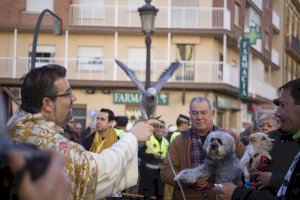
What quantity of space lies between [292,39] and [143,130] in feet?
174

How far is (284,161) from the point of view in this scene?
500 cm

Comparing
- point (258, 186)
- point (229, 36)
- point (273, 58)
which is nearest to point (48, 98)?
point (258, 186)

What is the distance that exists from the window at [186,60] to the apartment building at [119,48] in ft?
0.14

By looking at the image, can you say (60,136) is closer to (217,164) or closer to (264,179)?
(264,179)

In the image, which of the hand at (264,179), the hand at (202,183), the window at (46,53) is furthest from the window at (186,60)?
the hand at (264,179)

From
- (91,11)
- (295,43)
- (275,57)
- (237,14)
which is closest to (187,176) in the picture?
(91,11)

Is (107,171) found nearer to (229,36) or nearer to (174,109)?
(174,109)

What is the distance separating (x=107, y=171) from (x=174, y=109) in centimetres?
2946

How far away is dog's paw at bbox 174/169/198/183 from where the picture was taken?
5.91 metres

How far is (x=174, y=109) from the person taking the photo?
32.7 m

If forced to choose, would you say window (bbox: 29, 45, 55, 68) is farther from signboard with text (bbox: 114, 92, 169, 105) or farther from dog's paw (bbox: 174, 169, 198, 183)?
dog's paw (bbox: 174, 169, 198, 183)

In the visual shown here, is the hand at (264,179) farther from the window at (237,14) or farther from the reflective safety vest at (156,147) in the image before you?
the window at (237,14)

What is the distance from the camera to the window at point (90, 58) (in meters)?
33.2

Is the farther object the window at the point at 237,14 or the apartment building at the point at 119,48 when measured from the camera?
the window at the point at 237,14
